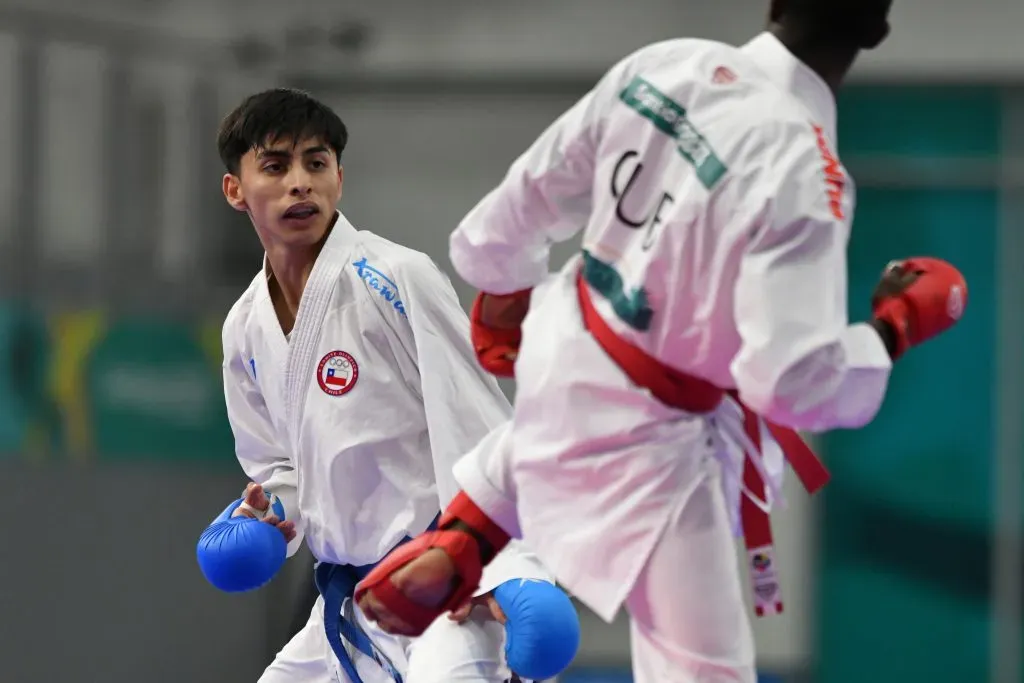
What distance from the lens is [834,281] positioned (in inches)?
74.6

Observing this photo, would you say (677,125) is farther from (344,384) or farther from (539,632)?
(344,384)

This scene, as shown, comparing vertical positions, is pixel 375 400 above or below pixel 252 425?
above

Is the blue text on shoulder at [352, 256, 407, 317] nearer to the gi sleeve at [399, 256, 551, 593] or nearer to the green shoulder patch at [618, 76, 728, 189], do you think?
the gi sleeve at [399, 256, 551, 593]

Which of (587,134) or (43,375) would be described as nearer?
(587,134)

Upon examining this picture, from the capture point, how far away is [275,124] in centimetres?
296

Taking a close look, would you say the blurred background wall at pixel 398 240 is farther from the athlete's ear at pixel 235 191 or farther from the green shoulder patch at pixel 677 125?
the green shoulder patch at pixel 677 125

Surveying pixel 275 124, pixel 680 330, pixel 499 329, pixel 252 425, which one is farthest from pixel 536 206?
pixel 252 425

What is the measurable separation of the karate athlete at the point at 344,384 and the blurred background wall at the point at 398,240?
2.14 m

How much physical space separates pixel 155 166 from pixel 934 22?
10.5ft

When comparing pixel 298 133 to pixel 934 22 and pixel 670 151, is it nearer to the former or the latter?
pixel 670 151

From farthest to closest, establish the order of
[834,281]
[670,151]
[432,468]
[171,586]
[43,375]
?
[171,586] < [43,375] < [432,468] < [670,151] < [834,281]

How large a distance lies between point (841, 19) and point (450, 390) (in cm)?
108

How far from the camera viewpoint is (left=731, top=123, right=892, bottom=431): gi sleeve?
6.10 feet

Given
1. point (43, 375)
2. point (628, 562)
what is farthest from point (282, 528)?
point (43, 375)
